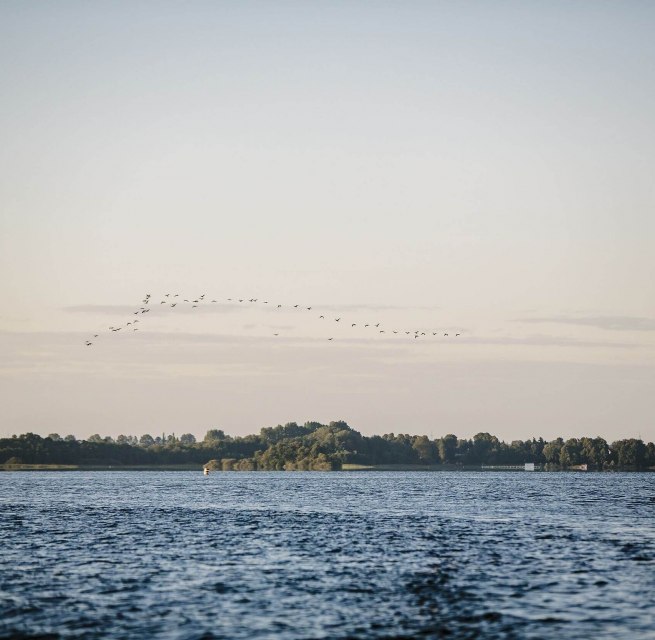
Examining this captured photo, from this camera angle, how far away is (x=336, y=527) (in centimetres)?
9912

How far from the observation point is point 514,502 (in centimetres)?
14875

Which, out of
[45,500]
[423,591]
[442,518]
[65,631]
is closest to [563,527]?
[442,518]

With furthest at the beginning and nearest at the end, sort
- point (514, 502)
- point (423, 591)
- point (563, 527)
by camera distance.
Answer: point (514, 502), point (563, 527), point (423, 591)

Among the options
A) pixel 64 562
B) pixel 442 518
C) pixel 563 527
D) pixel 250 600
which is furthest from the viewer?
pixel 442 518

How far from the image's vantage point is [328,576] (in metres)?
61.8

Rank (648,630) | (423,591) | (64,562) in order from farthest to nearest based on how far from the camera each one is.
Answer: (64,562) → (423,591) → (648,630)

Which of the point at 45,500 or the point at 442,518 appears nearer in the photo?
the point at 442,518

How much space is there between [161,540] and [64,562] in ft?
53.1

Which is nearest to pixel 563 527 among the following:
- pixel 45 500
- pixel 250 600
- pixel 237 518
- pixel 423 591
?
pixel 237 518

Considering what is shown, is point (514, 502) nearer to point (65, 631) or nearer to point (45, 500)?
point (45, 500)

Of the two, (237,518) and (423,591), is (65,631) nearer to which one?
(423,591)

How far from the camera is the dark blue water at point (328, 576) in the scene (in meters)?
46.2

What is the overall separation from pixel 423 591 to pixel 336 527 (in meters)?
43.3

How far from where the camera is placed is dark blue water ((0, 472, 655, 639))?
46156 mm
